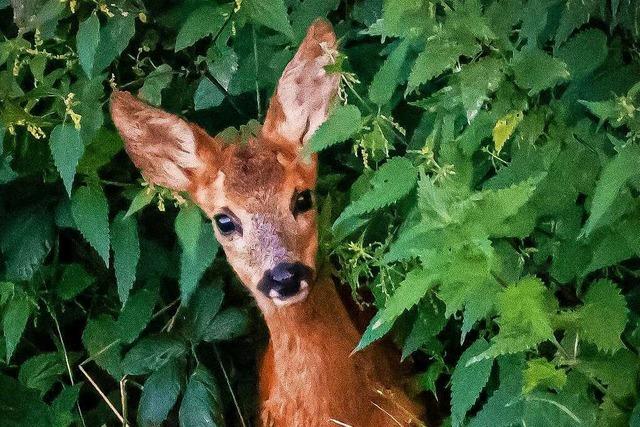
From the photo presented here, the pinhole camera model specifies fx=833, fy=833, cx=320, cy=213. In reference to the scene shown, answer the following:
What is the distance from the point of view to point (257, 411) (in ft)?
3.05

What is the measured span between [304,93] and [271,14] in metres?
0.09

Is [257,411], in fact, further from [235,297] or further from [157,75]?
[157,75]

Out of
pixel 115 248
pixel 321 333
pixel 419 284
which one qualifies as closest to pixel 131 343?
pixel 115 248

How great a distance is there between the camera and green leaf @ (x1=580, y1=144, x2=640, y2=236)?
24.7 inches

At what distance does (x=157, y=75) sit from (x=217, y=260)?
219 mm

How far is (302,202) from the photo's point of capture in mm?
825

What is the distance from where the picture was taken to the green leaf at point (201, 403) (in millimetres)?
940

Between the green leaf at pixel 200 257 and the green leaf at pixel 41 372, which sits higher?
the green leaf at pixel 200 257

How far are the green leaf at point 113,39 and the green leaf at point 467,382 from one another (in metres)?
0.49

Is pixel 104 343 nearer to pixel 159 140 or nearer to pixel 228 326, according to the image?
pixel 228 326

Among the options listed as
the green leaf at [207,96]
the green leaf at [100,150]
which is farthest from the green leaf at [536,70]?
the green leaf at [100,150]

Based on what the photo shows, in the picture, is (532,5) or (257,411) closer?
(532,5)

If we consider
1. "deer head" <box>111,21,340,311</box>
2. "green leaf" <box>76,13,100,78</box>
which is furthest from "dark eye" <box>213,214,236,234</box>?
"green leaf" <box>76,13,100,78</box>

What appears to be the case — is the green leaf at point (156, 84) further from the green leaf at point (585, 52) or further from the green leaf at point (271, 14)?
the green leaf at point (585, 52)
